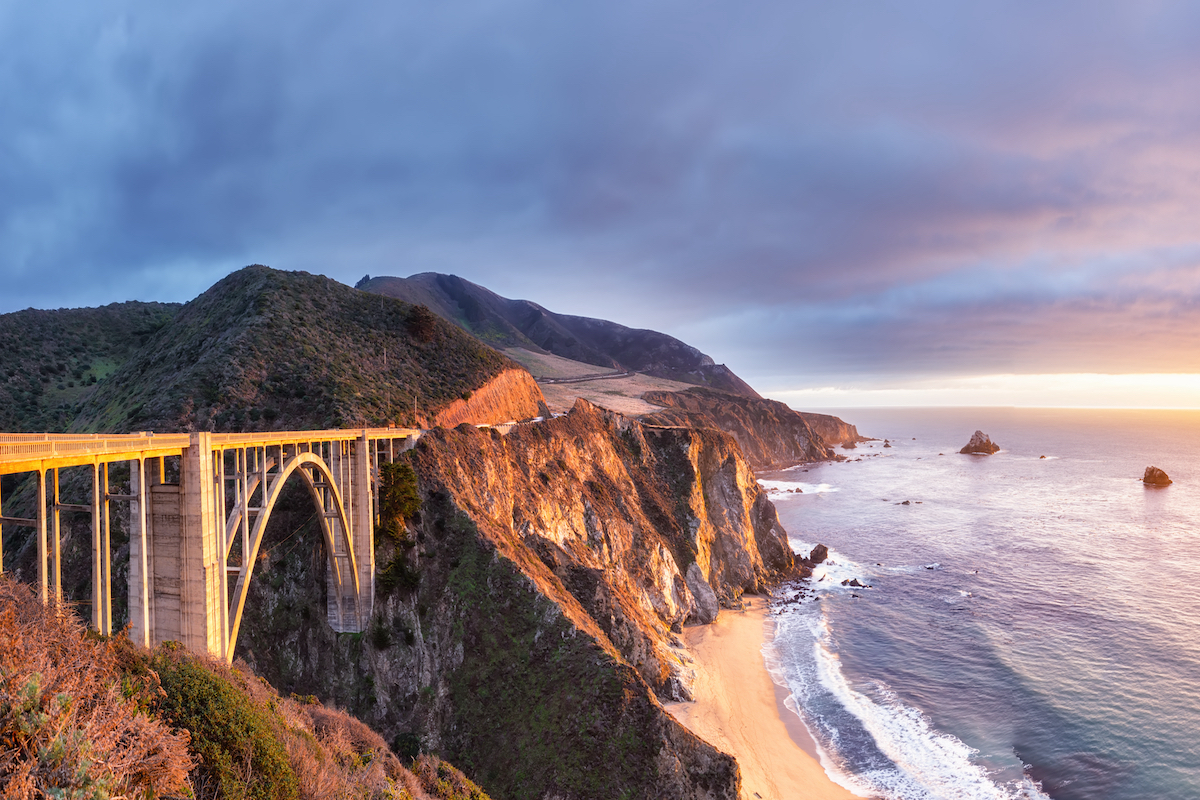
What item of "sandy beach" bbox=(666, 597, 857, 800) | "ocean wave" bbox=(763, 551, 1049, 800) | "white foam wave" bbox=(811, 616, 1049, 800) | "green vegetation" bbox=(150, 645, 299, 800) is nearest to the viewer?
"green vegetation" bbox=(150, 645, 299, 800)

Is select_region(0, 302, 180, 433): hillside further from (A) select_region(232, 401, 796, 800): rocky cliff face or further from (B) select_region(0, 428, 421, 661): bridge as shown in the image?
(B) select_region(0, 428, 421, 661): bridge

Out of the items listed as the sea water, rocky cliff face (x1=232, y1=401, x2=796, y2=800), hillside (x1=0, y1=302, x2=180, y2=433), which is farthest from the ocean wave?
hillside (x1=0, y1=302, x2=180, y2=433)

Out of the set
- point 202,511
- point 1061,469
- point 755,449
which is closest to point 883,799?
point 202,511

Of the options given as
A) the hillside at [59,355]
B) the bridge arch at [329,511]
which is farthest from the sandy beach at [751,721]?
the hillside at [59,355]

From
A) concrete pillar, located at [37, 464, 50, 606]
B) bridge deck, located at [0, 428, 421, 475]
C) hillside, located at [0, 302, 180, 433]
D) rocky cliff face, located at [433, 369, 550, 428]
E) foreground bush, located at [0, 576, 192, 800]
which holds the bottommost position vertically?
foreground bush, located at [0, 576, 192, 800]

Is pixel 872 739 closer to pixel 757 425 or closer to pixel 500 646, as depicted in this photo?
pixel 500 646

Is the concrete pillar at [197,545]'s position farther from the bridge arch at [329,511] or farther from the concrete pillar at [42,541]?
the concrete pillar at [42,541]
